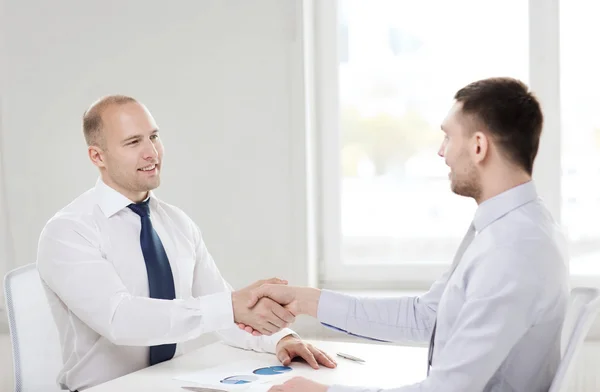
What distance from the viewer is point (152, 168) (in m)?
2.33

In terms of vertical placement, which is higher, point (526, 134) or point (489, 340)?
point (526, 134)

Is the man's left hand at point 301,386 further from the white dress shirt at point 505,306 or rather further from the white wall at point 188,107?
the white wall at point 188,107

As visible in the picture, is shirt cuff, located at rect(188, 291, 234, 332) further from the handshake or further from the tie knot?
the tie knot

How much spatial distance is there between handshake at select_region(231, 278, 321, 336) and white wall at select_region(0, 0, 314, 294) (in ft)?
3.63

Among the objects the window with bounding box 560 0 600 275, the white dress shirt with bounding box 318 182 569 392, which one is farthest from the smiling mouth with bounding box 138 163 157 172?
the window with bounding box 560 0 600 275

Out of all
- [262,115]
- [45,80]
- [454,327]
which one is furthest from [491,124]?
[45,80]

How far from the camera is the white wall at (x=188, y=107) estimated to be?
10.9ft

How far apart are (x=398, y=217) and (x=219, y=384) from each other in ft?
6.32

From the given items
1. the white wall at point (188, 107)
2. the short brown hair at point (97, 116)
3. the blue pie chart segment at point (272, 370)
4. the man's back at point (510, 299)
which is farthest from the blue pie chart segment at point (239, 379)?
the white wall at point (188, 107)

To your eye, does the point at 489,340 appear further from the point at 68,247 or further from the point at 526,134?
the point at 68,247

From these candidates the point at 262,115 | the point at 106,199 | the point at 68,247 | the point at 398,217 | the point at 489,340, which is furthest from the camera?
the point at 398,217

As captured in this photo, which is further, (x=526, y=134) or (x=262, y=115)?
(x=262, y=115)

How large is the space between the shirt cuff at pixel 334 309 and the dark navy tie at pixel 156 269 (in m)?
0.51

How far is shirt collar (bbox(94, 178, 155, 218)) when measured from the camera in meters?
2.28
